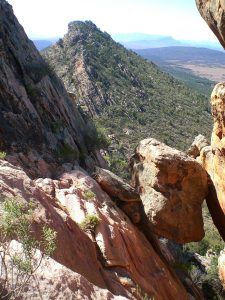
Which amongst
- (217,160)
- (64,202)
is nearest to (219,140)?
(217,160)

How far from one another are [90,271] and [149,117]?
71.6 metres

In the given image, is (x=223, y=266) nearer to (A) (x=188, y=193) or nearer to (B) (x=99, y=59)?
(A) (x=188, y=193)

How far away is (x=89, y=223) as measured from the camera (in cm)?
1323

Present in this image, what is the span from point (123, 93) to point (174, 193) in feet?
229

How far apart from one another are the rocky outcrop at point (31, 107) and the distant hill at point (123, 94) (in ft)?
126

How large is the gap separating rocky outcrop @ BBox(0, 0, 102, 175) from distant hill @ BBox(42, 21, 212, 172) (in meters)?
38.5

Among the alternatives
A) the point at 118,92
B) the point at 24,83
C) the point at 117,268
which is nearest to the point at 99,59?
the point at 118,92

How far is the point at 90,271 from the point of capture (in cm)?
1121

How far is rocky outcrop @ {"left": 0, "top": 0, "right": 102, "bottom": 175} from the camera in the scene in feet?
63.4

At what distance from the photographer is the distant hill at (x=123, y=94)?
249 feet

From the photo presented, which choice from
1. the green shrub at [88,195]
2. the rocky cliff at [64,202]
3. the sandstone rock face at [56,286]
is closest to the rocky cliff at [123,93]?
the rocky cliff at [64,202]

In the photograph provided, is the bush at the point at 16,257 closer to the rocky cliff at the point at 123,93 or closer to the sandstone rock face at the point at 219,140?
the sandstone rock face at the point at 219,140

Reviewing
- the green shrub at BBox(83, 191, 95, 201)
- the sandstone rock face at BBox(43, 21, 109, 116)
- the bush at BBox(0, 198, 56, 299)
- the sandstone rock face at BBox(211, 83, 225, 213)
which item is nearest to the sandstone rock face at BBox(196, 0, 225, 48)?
the sandstone rock face at BBox(211, 83, 225, 213)

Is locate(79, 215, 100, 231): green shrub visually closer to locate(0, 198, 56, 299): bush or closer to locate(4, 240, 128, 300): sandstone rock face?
locate(4, 240, 128, 300): sandstone rock face
